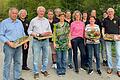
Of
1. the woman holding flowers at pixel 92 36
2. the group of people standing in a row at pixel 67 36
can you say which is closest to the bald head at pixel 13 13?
the group of people standing in a row at pixel 67 36

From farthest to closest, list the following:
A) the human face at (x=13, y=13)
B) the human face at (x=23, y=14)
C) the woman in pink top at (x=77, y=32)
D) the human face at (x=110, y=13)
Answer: the woman in pink top at (x=77, y=32)
the human face at (x=23, y=14)
the human face at (x=110, y=13)
the human face at (x=13, y=13)

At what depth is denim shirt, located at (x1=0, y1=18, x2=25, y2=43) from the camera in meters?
7.16

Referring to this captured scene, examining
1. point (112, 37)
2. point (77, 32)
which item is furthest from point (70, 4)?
point (112, 37)

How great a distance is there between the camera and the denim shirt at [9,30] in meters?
7.16

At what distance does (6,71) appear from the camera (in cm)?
741

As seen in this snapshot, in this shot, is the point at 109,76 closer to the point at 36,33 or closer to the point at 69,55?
the point at 69,55

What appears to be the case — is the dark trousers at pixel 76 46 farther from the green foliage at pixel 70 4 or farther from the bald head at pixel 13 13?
the green foliage at pixel 70 4

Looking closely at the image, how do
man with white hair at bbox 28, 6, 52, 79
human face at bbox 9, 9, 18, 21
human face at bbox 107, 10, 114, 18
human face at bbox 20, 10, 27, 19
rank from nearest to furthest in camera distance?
human face at bbox 9, 9, 18, 21, man with white hair at bbox 28, 6, 52, 79, human face at bbox 107, 10, 114, 18, human face at bbox 20, 10, 27, 19

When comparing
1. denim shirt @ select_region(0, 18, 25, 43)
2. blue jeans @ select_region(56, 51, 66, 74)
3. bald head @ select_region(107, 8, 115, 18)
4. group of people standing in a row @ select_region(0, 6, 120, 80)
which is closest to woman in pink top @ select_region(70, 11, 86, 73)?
group of people standing in a row @ select_region(0, 6, 120, 80)

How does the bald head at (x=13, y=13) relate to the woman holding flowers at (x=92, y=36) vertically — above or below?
above

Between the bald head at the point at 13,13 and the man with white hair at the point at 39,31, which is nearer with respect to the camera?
the bald head at the point at 13,13

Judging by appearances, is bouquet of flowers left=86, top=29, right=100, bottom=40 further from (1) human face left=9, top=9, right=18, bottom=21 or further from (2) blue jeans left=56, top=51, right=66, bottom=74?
(1) human face left=9, top=9, right=18, bottom=21

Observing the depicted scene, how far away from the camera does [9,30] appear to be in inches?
284

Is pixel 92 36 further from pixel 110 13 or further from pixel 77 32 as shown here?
pixel 110 13
